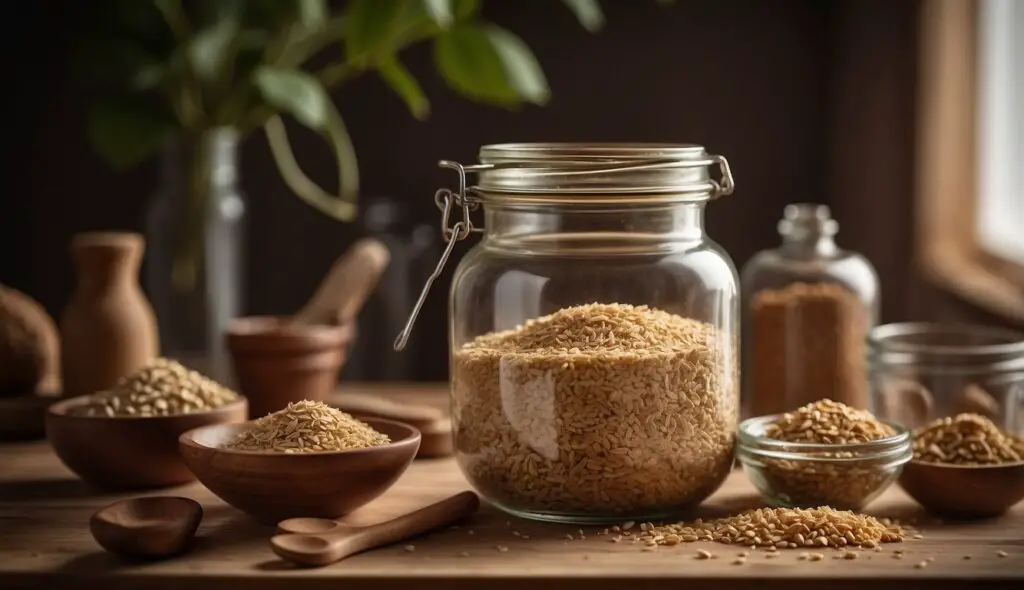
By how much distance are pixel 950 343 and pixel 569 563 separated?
689 millimetres

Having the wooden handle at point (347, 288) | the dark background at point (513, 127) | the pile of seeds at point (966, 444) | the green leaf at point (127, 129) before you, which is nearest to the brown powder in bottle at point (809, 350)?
the pile of seeds at point (966, 444)

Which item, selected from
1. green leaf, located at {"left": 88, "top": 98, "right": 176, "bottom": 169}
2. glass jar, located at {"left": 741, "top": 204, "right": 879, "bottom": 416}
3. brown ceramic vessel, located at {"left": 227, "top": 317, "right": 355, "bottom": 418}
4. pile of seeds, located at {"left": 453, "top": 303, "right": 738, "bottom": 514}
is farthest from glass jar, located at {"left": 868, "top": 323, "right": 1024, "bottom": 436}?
green leaf, located at {"left": 88, "top": 98, "right": 176, "bottom": 169}

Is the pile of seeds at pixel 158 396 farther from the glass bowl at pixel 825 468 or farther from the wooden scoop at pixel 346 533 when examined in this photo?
the glass bowl at pixel 825 468

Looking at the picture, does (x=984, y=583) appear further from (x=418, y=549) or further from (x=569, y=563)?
(x=418, y=549)

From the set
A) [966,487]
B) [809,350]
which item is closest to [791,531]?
[966,487]

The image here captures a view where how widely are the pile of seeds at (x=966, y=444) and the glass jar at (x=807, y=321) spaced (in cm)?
25

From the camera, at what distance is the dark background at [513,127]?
122 inches

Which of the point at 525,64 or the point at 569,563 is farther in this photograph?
the point at 525,64

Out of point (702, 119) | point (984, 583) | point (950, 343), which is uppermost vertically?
point (702, 119)

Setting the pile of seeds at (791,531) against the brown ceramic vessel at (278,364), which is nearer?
the pile of seeds at (791,531)

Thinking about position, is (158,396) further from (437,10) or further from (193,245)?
(193,245)

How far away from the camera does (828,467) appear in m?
1.20

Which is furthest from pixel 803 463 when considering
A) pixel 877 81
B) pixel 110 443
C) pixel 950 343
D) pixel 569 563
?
pixel 877 81

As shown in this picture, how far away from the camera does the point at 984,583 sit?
1028mm
